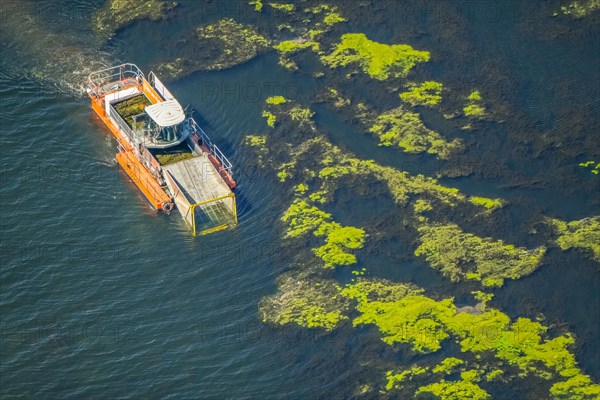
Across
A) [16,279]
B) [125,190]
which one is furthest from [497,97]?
[16,279]

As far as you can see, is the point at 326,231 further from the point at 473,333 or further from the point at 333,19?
the point at 333,19

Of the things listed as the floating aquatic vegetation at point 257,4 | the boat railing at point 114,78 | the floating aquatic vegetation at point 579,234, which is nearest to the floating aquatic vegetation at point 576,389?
the floating aquatic vegetation at point 579,234

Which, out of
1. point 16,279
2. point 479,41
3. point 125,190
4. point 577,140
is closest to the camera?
point 16,279

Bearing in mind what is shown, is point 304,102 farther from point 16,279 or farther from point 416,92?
point 16,279

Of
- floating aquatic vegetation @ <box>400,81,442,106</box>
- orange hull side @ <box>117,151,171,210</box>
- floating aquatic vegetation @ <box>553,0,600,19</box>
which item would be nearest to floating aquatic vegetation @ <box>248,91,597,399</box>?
floating aquatic vegetation @ <box>400,81,442,106</box>

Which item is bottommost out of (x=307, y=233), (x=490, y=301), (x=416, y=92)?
(x=490, y=301)

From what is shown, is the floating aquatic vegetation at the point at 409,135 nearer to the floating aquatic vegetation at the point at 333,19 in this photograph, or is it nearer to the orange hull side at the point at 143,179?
the floating aquatic vegetation at the point at 333,19

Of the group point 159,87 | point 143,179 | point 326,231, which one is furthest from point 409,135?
point 143,179
